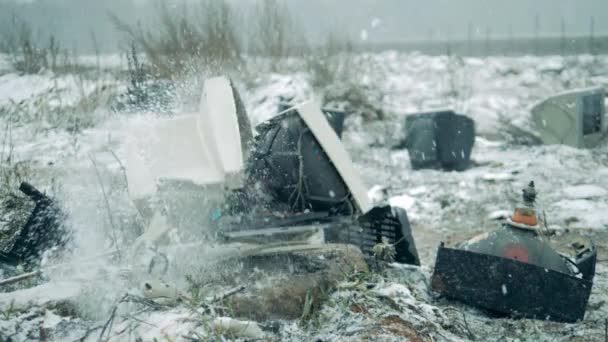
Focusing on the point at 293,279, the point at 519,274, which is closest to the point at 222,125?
the point at 293,279

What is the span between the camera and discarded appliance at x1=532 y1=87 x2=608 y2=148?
21.9 feet

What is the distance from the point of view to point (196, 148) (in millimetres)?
2498

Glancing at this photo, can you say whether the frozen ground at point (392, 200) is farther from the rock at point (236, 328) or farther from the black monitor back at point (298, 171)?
the black monitor back at point (298, 171)

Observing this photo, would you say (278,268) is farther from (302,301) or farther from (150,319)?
(150,319)

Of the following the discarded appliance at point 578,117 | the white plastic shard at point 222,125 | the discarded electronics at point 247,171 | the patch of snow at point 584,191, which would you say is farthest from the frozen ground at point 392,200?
the white plastic shard at point 222,125

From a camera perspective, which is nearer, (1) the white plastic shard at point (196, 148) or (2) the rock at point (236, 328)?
(2) the rock at point (236, 328)

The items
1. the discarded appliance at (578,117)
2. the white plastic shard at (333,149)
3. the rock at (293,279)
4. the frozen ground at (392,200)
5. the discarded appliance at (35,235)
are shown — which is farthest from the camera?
the discarded appliance at (578,117)

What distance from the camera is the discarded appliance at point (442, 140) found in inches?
255

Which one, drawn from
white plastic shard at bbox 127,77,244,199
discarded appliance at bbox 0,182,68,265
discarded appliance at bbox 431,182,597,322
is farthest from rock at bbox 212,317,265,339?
discarded appliance at bbox 0,182,68,265

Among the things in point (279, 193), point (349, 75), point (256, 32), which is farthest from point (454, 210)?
point (256, 32)

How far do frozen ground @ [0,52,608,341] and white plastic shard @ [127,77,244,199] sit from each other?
53 cm

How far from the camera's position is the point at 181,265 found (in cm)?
252

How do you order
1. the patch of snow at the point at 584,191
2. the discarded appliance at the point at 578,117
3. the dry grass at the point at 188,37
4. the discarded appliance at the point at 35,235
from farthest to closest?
the dry grass at the point at 188,37
the discarded appliance at the point at 578,117
the patch of snow at the point at 584,191
the discarded appliance at the point at 35,235

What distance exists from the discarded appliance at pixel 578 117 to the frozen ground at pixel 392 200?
0.27 metres
